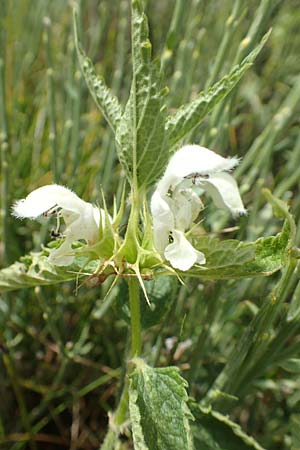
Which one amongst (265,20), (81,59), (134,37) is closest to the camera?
(134,37)

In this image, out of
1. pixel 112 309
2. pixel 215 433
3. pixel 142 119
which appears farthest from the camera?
pixel 112 309

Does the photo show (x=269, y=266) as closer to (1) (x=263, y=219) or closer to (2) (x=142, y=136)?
(2) (x=142, y=136)

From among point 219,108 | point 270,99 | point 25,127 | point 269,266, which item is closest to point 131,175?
point 269,266

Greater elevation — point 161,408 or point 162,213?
point 162,213

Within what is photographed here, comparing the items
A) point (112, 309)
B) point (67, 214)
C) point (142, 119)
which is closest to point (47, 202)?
point (67, 214)

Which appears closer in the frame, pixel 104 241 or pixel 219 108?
pixel 104 241

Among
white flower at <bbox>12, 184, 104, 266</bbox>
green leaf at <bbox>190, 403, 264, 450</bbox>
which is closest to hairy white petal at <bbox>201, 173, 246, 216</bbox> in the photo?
white flower at <bbox>12, 184, 104, 266</bbox>

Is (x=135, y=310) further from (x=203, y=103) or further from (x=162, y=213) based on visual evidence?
(x=203, y=103)
